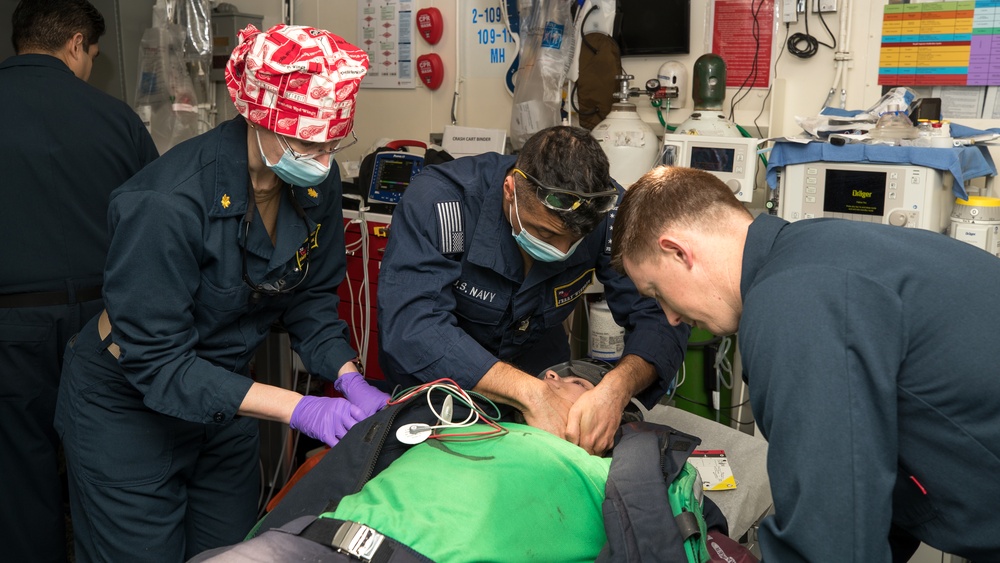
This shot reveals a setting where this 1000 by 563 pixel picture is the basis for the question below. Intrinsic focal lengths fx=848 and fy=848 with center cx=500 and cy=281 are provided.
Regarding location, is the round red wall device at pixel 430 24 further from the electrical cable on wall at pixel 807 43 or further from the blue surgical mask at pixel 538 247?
the blue surgical mask at pixel 538 247

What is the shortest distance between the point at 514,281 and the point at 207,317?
695 mm

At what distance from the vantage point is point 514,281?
2016 mm

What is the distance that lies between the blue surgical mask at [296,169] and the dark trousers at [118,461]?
549 mm

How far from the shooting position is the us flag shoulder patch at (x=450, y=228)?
193 cm

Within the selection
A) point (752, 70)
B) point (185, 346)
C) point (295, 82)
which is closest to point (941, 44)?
point (752, 70)

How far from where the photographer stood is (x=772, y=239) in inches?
47.6

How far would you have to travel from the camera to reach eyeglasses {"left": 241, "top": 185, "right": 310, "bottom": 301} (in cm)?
181

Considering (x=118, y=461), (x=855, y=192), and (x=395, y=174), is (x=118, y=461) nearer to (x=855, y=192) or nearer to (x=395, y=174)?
(x=395, y=174)

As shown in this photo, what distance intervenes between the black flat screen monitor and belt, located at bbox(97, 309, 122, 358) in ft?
7.93

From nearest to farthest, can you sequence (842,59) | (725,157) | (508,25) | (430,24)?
(725,157), (842,59), (508,25), (430,24)

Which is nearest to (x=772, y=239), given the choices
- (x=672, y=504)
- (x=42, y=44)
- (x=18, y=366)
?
(x=672, y=504)

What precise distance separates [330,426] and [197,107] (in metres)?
2.89

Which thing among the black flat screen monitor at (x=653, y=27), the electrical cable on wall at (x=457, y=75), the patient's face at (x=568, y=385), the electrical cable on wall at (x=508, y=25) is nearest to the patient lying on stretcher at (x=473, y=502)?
the patient's face at (x=568, y=385)

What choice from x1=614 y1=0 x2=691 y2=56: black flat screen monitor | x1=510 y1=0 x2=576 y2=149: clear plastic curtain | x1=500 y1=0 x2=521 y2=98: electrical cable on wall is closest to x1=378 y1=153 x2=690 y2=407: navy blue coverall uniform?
x1=510 y1=0 x2=576 y2=149: clear plastic curtain
